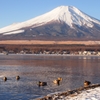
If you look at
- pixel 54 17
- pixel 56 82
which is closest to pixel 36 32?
pixel 54 17

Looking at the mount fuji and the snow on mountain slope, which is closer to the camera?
the mount fuji

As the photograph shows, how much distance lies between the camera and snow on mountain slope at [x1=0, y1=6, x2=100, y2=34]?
15925cm

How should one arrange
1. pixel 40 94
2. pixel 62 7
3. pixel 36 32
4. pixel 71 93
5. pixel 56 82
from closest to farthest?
pixel 71 93
pixel 40 94
pixel 56 82
pixel 36 32
pixel 62 7

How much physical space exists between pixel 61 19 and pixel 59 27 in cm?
1593

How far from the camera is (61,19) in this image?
543ft

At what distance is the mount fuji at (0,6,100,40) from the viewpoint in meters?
136

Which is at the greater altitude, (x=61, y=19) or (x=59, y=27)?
(x=61, y=19)

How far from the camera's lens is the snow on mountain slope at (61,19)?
159m

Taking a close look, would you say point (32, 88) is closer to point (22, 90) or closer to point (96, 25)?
point (22, 90)

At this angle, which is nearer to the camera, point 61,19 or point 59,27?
point 59,27

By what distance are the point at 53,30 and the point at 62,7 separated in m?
39.3

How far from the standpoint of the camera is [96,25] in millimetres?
165750

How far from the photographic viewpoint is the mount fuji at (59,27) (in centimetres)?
13600

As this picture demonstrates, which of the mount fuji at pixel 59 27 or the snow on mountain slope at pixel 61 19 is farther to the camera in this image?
the snow on mountain slope at pixel 61 19
